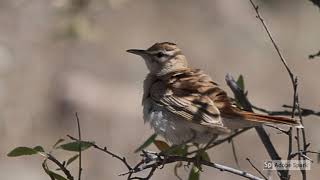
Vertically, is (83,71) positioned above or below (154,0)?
below

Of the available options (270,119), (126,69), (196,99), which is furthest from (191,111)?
(126,69)

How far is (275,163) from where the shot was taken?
339 cm

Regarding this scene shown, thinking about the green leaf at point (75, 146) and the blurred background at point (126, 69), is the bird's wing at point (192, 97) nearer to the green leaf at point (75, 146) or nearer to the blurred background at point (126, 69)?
the green leaf at point (75, 146)

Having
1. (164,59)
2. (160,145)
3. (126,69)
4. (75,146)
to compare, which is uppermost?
(164,59)

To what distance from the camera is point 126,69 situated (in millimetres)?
12031

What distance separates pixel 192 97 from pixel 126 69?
25.6 feet

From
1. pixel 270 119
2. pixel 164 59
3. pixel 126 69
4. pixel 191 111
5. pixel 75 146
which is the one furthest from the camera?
pixel 126 69

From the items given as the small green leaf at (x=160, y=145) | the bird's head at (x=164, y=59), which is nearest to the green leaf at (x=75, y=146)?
the small green leaf at (x=160, y=145)

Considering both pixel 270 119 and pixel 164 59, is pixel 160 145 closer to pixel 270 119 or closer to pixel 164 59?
pixel 270 119

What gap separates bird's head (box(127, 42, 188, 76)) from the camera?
16.2 ft

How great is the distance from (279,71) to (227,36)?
4.44 ft

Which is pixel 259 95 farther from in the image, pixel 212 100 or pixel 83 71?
pixel 212 100

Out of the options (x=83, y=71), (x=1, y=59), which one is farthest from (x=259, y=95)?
(x=1, y=59)

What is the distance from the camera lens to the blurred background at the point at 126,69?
31.8 ft
